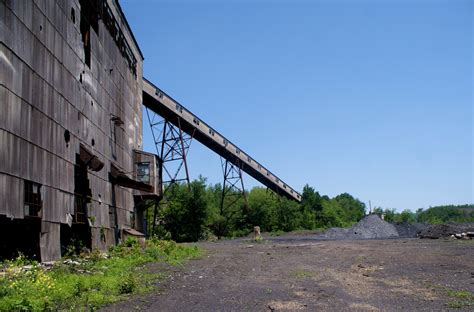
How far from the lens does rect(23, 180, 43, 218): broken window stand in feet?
42.1

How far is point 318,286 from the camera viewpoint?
1082 cm

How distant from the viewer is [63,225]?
52.8 feet

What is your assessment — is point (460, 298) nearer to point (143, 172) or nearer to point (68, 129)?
point (68, 129)

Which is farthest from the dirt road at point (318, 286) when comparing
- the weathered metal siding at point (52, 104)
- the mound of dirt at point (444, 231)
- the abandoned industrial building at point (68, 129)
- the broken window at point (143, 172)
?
the mound of dirt at point (444, 231)

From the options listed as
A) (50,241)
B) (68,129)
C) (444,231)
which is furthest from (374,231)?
(50,241)

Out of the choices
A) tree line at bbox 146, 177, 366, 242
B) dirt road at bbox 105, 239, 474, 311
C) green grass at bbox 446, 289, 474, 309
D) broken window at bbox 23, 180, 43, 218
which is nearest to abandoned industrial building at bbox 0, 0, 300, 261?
broken window at bbox 23, 180, 43, 218

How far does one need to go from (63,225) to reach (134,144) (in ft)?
40.6

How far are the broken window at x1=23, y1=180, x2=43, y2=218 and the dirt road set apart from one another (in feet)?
13.4

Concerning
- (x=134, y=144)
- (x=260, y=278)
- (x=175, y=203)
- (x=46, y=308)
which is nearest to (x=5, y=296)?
(x=46, y=308)

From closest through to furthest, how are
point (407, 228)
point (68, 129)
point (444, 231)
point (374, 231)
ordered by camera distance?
point (68, 129), point (444, 231), point (374, 231), point (407, 228)

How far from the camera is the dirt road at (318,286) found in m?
8.55

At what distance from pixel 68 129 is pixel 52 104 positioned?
5.64 ft

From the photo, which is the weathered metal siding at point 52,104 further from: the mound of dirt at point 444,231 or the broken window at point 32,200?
the mound of dirt at point 444,231

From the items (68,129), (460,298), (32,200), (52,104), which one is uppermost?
→ (52,104)
